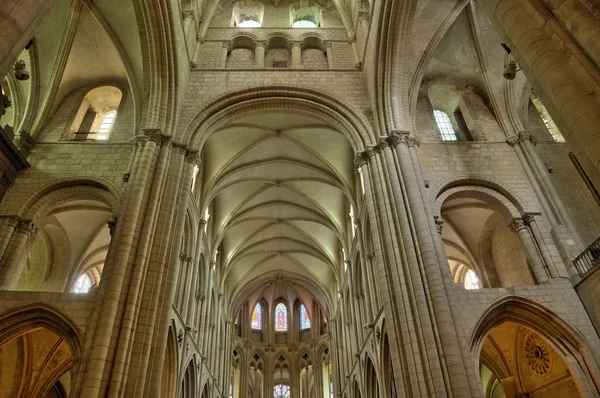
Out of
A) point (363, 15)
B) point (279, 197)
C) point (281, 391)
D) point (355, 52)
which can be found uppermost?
point (363, 15)

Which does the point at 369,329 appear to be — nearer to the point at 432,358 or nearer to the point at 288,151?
the point at 432,358

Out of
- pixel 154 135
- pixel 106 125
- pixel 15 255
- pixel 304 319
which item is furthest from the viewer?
pixel 304 319

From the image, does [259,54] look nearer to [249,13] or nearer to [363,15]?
[249,13]

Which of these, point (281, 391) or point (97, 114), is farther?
point (281, 391)

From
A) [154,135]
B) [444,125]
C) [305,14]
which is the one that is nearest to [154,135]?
[154,135]

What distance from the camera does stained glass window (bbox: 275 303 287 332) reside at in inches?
1235

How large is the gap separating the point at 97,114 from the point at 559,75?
45.9ft

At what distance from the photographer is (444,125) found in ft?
48.3

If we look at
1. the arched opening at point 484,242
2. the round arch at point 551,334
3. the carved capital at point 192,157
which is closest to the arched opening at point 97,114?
the carved capital at point 192,157

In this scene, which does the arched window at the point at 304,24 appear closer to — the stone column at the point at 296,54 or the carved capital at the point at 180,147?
the stone column at the point at 296,54

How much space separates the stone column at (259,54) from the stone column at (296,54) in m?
1.14

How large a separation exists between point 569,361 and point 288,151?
1214cm

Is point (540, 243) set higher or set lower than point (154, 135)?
lower

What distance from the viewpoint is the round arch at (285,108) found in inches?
528
